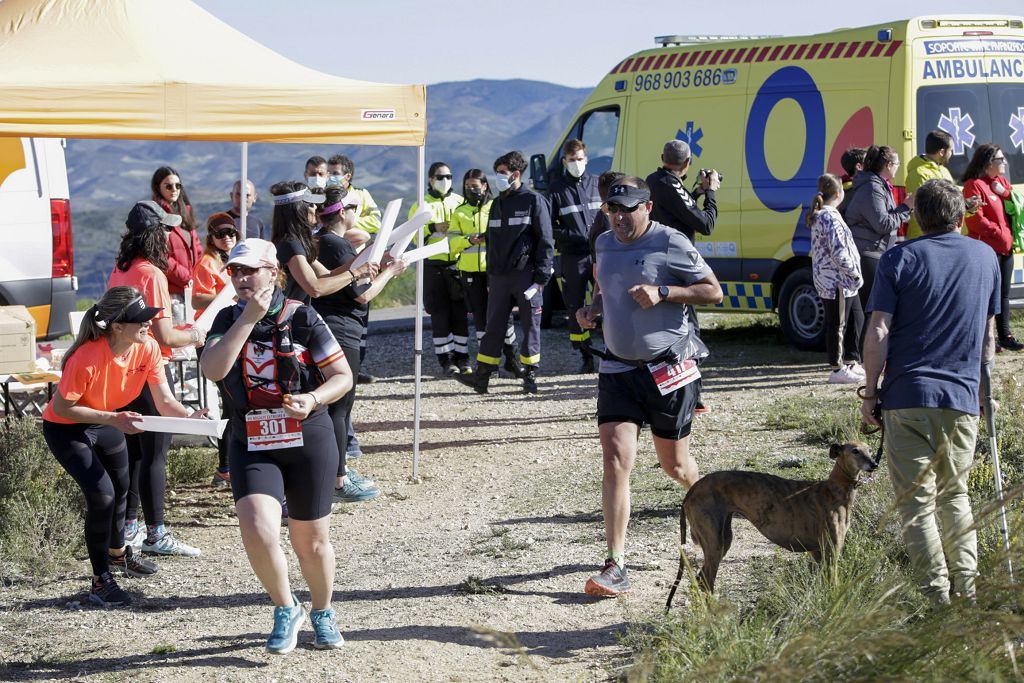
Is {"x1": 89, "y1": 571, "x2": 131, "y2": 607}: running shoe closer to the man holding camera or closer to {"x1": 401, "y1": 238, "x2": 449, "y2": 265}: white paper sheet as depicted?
{"x1": 401, "y1": 238, "x2": 449, "y2": 265}: white paper sheet

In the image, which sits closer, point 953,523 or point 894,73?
point 953,523

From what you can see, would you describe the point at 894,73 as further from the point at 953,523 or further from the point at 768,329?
the point at 953,523

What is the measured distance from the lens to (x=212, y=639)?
17.9 feet

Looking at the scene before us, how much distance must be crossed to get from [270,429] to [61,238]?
6568 mm

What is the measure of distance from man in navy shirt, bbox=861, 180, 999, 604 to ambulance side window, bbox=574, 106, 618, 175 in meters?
8.18

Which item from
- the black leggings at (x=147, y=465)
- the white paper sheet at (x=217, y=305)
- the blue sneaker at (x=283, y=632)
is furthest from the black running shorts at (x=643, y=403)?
the black leggings at (x=147, y=465)

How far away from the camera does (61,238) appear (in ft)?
35.4

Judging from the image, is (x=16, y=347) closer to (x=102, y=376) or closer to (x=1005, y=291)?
(x=102, y=376)

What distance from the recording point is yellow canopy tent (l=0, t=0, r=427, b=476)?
6.82 m

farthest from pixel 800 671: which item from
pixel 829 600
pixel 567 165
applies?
pixel 567 165

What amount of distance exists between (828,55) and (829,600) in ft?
24.7

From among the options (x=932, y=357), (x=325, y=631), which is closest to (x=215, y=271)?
(x=325, y=631)

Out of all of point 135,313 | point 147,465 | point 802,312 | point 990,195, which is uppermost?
point 990,195

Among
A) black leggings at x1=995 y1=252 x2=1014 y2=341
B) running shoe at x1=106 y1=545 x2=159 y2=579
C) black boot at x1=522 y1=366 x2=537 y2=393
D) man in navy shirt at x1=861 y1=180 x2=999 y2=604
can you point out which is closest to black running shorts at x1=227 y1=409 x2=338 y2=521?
running shoe at x1=106 y1=545 x2=159 y2=579
